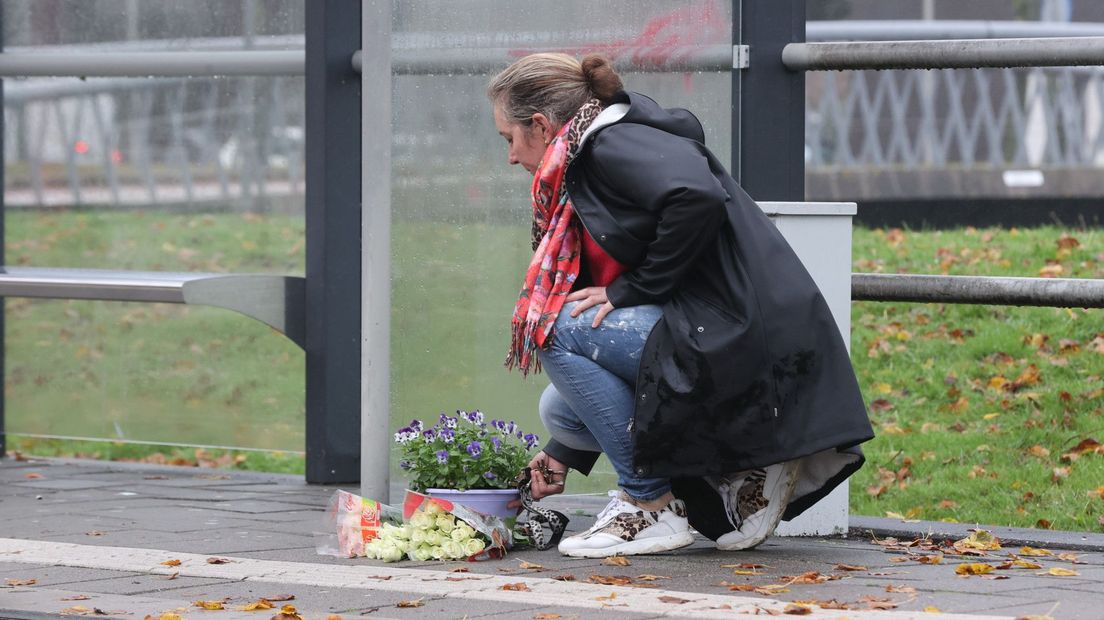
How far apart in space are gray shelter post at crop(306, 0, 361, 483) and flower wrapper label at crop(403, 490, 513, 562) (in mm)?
1386

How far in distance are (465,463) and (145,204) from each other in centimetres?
318

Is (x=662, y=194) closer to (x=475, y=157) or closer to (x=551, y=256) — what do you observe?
(x=551, y=256)

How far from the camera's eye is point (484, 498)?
163 inches

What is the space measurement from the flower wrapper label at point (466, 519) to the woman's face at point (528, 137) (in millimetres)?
871

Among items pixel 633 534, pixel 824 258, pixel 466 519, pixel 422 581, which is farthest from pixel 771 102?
pixel 422 581

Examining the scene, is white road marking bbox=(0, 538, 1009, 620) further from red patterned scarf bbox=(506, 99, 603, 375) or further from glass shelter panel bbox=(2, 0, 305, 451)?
glass shelter panel bbox=(2, 0, 305, 451)

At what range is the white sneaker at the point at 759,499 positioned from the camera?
4.01 metres

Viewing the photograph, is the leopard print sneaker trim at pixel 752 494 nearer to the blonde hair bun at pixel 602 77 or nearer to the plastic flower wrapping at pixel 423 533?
the plastic flower wrapping at pixel 423 533

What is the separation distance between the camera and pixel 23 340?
673cm

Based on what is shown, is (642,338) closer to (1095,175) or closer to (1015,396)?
(1015,396)

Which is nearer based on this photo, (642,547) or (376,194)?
(642,547)

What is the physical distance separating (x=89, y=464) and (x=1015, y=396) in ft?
11.7

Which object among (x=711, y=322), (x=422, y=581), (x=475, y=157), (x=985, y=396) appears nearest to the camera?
(x=422, y=581)

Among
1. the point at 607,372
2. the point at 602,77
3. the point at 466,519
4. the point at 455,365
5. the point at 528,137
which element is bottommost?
the point at 466,519
